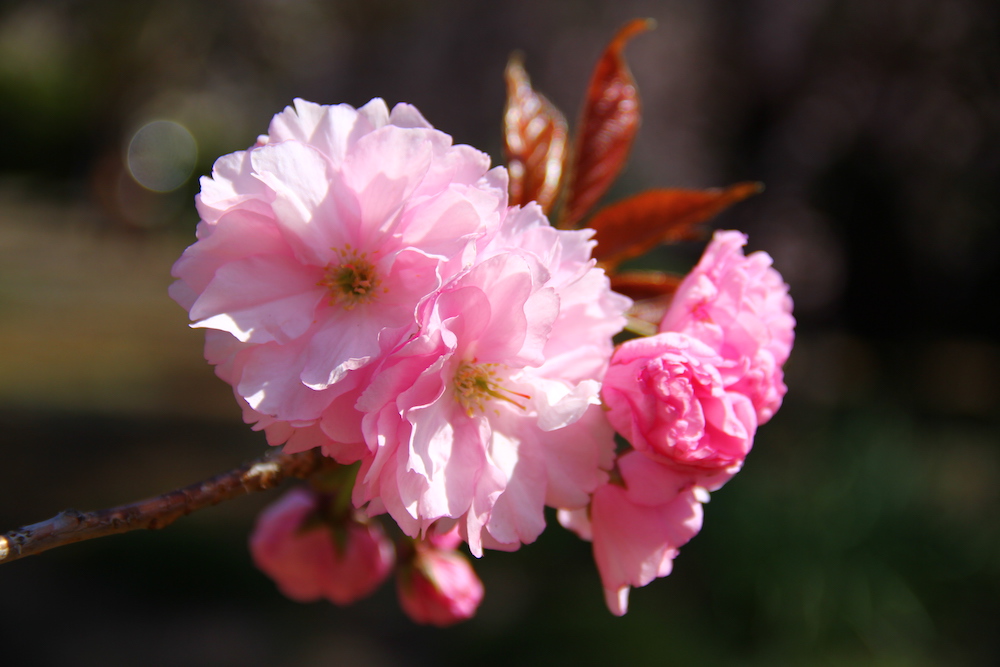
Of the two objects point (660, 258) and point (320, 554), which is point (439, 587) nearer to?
point (320, 554)

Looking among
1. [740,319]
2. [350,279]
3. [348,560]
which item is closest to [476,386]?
[350,279]

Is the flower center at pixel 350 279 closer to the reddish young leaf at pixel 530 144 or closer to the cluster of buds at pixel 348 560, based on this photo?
the reddish young leaf at pixel 530 144

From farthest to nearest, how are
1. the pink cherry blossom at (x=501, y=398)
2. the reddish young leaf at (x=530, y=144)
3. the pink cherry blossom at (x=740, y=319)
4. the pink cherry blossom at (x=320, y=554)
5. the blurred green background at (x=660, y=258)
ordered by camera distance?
the blurred green background at (x=660, y=258) < the pink cherry blossom at (x=320, y=554) < the reddish young leaf at (x=530, y=144) < the pink cherry blossom at (x=740, y=319) < the pink cherry blossom at (x=501, y=398)

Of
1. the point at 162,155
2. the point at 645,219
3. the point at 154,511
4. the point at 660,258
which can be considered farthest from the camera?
the point at 162,155

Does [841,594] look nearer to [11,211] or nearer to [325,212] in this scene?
[325,212]

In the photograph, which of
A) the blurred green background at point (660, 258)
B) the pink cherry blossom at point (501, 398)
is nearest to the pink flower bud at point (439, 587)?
the pink cherry blossom at point (501, 398)

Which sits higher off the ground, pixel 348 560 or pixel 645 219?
pixel 645 219
